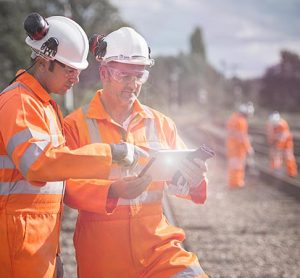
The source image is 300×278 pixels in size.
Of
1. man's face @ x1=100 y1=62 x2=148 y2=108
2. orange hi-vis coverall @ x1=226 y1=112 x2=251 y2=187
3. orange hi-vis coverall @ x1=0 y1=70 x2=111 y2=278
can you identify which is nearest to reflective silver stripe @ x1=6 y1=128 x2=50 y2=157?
orange hi-vis coverall @ x1=0 y1=70 x2=111 y2=278

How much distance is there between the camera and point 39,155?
291cm

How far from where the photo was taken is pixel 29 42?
3342 millimetres

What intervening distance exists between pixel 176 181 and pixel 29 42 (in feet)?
3.82

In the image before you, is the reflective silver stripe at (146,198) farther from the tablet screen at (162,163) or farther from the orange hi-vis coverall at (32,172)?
the orange hi-vis coverall at (32,172)

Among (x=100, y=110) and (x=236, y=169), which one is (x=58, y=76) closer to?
(x=100, y=110)

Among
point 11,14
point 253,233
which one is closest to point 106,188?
point 253,233

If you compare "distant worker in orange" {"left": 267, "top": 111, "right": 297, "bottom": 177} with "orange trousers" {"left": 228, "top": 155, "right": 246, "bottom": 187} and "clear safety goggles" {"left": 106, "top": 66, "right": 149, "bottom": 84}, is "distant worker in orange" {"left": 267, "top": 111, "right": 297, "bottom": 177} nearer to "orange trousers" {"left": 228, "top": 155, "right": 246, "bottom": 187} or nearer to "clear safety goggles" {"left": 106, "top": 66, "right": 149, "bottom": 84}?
"orange trousers" {"left": 228, "top": 155, "right": 246, "bottom": 187}

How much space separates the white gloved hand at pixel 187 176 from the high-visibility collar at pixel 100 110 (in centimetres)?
46

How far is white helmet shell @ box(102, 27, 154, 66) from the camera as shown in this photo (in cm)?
366

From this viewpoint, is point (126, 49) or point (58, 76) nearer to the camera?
point (58, 76)

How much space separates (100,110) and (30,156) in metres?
0.84

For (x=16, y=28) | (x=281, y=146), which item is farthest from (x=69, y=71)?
(x=16, y=28)

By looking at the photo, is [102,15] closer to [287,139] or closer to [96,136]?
[287,139]

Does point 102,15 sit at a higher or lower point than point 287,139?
higher
